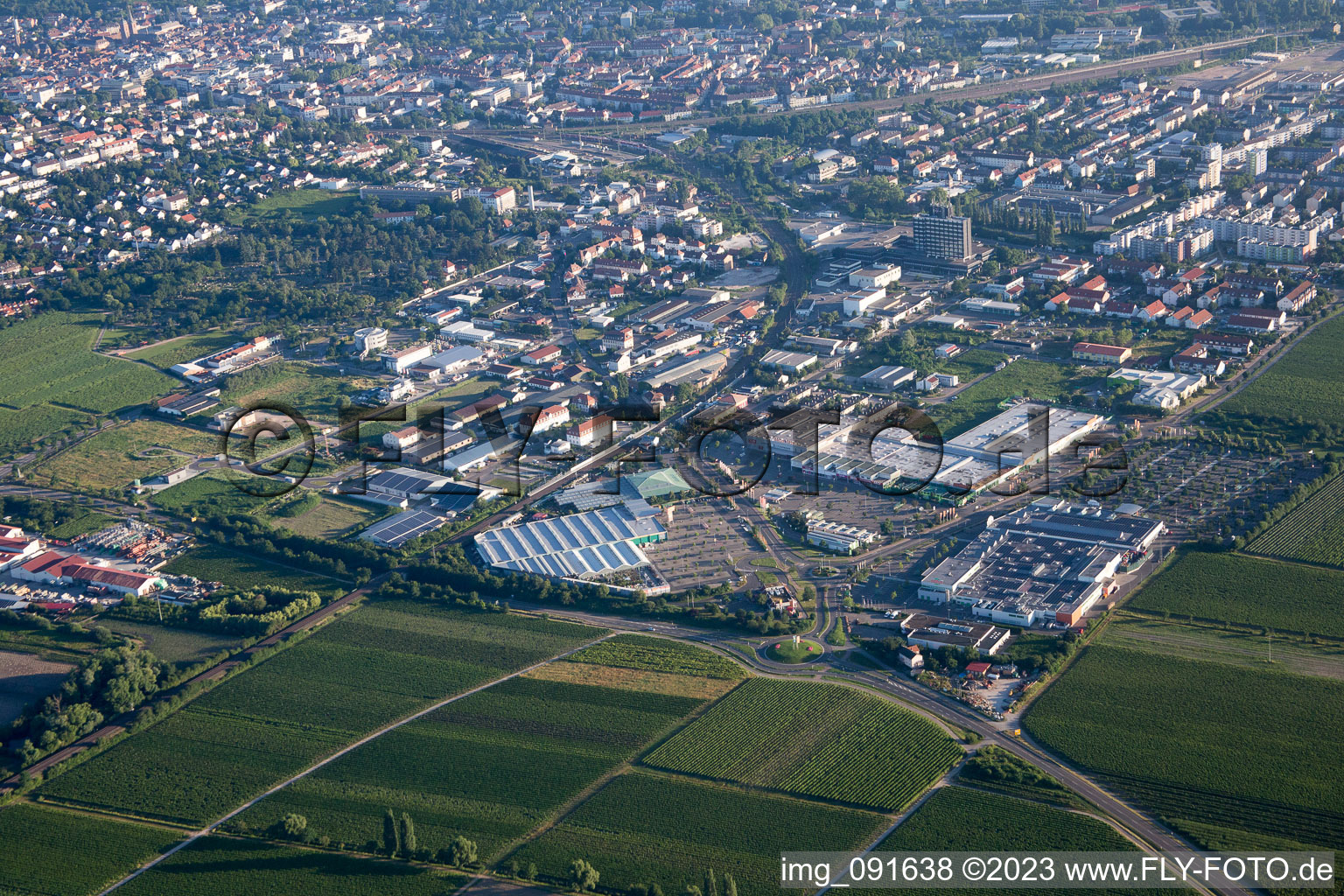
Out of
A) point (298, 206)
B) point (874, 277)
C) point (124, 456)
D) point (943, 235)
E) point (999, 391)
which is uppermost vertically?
point (298, 206)

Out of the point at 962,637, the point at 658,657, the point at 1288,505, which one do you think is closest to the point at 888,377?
the point at 1288,505

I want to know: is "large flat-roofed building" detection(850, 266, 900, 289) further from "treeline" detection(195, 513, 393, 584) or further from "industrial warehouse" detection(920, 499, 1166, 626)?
"treeline" detection(195, 513, 393, 584)

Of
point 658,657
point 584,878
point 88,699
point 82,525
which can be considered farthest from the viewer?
point 82,525

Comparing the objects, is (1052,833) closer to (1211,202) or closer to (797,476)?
(797,476)

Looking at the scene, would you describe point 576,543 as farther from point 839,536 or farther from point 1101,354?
point 1101,354

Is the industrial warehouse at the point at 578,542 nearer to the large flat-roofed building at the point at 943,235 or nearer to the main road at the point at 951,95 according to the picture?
the large flat-roofed building at the point at 943,235

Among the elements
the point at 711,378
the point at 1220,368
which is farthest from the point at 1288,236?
the point at 711,378

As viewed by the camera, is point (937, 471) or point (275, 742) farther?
point (937, 471)
